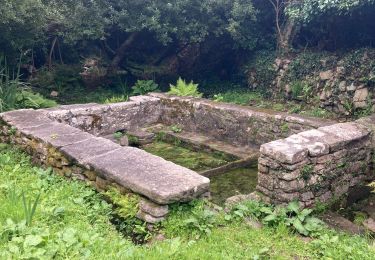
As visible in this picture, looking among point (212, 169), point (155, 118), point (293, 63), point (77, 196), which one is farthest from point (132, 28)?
point (77, 196)

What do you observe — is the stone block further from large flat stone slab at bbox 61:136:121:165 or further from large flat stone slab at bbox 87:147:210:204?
large flat stone slab at bbox 61:136:121:165

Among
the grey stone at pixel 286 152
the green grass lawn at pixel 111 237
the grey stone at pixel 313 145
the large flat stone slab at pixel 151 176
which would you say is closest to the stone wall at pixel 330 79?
the grey stone at pixel 313 145

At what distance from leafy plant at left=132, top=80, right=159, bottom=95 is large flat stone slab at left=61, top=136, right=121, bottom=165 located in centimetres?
675

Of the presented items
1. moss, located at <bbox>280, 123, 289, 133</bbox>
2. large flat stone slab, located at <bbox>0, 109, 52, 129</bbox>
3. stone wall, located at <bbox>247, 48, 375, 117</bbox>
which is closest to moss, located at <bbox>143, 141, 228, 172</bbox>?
moss, located at <bbox>280, 123, 289, 133</bbox>

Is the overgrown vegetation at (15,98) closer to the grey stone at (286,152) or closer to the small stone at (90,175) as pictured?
the small stone at (90,175)

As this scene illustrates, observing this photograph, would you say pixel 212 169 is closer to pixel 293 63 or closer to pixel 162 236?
pixel 162 236

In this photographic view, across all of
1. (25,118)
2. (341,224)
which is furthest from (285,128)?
(25,118)

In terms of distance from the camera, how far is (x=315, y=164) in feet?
15.1

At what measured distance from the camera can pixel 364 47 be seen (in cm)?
1014

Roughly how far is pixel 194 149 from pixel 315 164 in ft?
9.65

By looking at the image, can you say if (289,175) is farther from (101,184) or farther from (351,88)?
(351,88)

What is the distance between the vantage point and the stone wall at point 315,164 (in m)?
4.38

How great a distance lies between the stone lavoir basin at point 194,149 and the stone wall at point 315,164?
0.04 ft

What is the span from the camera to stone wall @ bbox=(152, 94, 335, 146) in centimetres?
647
